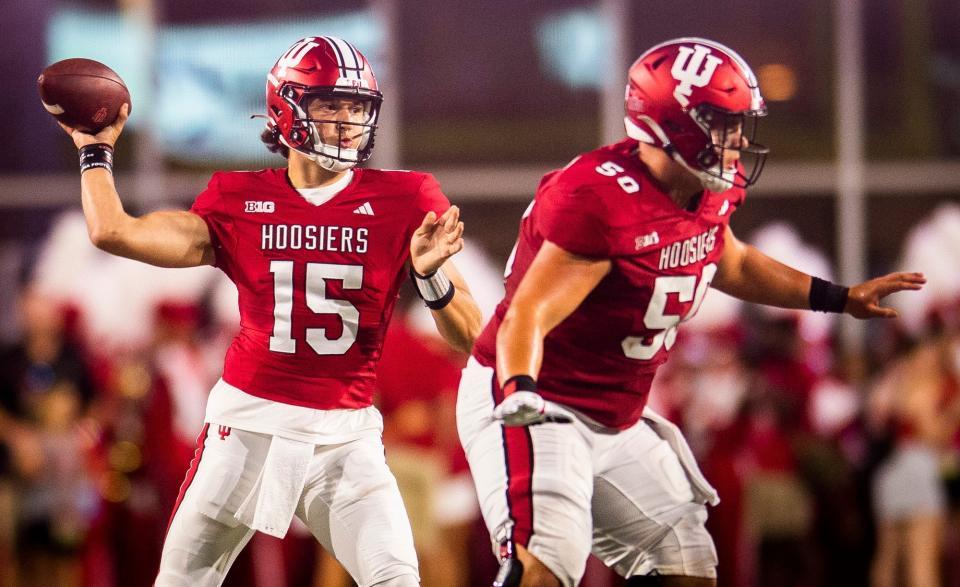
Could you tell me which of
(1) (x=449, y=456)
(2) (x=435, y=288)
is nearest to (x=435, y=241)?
(2) (x=435, y=288)

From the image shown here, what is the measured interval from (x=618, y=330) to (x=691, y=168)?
0.45 m

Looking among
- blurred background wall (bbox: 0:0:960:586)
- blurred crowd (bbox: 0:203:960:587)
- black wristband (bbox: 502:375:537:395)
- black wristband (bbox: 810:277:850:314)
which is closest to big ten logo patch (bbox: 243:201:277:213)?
black wristband (bbox: 502:375:537:395)

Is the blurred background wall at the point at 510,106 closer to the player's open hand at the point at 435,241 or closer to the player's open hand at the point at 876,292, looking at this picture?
the player's open hand at the point at 876,292

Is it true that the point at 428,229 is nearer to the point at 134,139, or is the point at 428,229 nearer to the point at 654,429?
the point at 654,429

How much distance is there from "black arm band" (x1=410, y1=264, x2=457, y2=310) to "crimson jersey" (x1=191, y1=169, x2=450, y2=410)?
0.09 metres

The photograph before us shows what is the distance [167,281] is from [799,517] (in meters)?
3.52

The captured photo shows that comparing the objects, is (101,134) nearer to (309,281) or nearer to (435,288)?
(309,281)

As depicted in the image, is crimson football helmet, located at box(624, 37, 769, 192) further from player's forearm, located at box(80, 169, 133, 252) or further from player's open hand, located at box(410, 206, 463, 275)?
player's forearm, located at box(80, 169, 133, 252)

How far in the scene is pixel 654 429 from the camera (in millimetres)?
3990

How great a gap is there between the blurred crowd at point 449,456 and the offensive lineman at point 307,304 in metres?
2.82

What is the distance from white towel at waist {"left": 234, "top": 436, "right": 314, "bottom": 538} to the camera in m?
3.81

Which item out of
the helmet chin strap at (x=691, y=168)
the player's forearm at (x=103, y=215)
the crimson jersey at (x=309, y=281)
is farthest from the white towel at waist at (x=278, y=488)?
the helmet chin strap at (x=691, y=168)

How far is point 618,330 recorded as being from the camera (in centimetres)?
374

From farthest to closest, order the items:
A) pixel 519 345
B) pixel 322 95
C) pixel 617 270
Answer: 1. pixel 322 95
2. pixel 617 270
3. pixel 519 345
